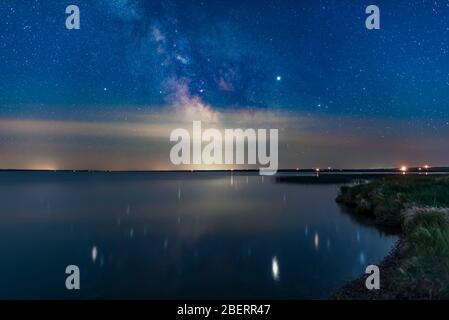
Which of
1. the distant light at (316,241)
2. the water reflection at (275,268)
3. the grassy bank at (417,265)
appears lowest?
the water reflection at (275,268)

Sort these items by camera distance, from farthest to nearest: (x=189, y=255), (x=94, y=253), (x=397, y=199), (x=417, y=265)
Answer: (x=397, y=199), (x=94, y=253), (x=189, y=255), (x=417, y=265)

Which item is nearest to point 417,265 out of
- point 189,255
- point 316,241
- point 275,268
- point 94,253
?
point 275,268

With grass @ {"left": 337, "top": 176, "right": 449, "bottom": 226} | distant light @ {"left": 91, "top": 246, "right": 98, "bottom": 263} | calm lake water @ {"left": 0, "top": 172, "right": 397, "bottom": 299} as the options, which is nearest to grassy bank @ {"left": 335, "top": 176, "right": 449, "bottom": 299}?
grass @ {"left": 337, "top": 176, "right": 449, "bottom": 226}

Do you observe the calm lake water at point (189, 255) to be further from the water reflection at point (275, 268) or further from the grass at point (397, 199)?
the grass at point (397, 199)

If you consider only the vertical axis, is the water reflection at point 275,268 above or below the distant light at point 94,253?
above

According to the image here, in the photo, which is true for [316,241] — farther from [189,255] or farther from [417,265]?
[417,265]

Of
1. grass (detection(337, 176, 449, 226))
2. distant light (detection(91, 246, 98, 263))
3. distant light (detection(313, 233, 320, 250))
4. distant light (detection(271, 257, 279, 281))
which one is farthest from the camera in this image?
grass (detection(337, 176, 449, 226))

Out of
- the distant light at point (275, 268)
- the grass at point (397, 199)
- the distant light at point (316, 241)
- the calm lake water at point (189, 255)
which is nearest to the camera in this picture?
the calm lake water at point (189, 255)

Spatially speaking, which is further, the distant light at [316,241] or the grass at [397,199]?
the grass at [397,199]

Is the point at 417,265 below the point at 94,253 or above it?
above

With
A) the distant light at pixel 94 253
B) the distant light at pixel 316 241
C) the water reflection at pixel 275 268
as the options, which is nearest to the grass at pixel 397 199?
the distant light at pixel 316 241

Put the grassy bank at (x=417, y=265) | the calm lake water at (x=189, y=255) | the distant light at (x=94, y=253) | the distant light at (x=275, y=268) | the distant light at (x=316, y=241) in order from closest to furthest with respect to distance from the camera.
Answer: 1. the grassy bank at (x=417, y=265)
2. the calm lake water at (x=189, y=255)
3. the distant light at (x=275, y=268)
4. the distant light at (x=94, y=253)
5. the distant light at (x=316, y=241)

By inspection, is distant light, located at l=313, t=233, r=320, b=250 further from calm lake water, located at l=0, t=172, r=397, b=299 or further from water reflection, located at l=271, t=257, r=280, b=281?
water reflection, located at l=271, t=257, r=280, b=281
